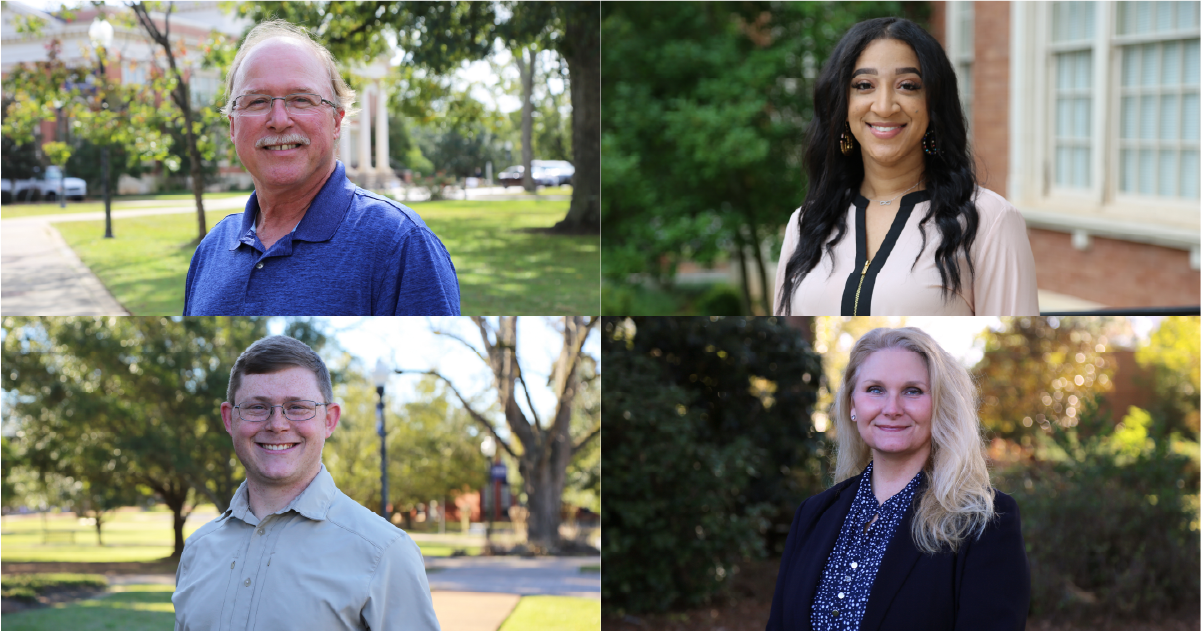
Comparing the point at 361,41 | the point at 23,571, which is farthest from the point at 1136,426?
the point at 23,571

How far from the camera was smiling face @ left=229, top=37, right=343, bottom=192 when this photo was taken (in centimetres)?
216

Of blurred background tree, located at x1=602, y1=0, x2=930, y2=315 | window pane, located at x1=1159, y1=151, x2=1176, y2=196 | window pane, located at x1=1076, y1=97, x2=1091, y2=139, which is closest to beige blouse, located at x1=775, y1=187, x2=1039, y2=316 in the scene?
window pane, located at x1=1159, y1=151, x2=1176, y2=196

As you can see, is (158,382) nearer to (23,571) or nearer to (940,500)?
(23,571)

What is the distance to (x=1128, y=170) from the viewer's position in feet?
26.1

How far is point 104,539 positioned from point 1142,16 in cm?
788

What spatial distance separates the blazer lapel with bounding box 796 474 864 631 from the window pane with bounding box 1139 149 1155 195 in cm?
688

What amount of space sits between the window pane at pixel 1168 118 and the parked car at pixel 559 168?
237 inches

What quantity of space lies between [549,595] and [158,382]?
4.93 feet

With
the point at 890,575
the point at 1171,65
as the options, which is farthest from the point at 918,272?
the point at 1171,65

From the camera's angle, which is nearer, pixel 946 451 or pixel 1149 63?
pixel 946 451

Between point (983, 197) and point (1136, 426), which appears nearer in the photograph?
point (983, 197)

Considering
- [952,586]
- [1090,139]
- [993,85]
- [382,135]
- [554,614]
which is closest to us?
[952,586]

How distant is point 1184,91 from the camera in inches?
291

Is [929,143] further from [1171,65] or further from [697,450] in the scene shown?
[1171,65]
